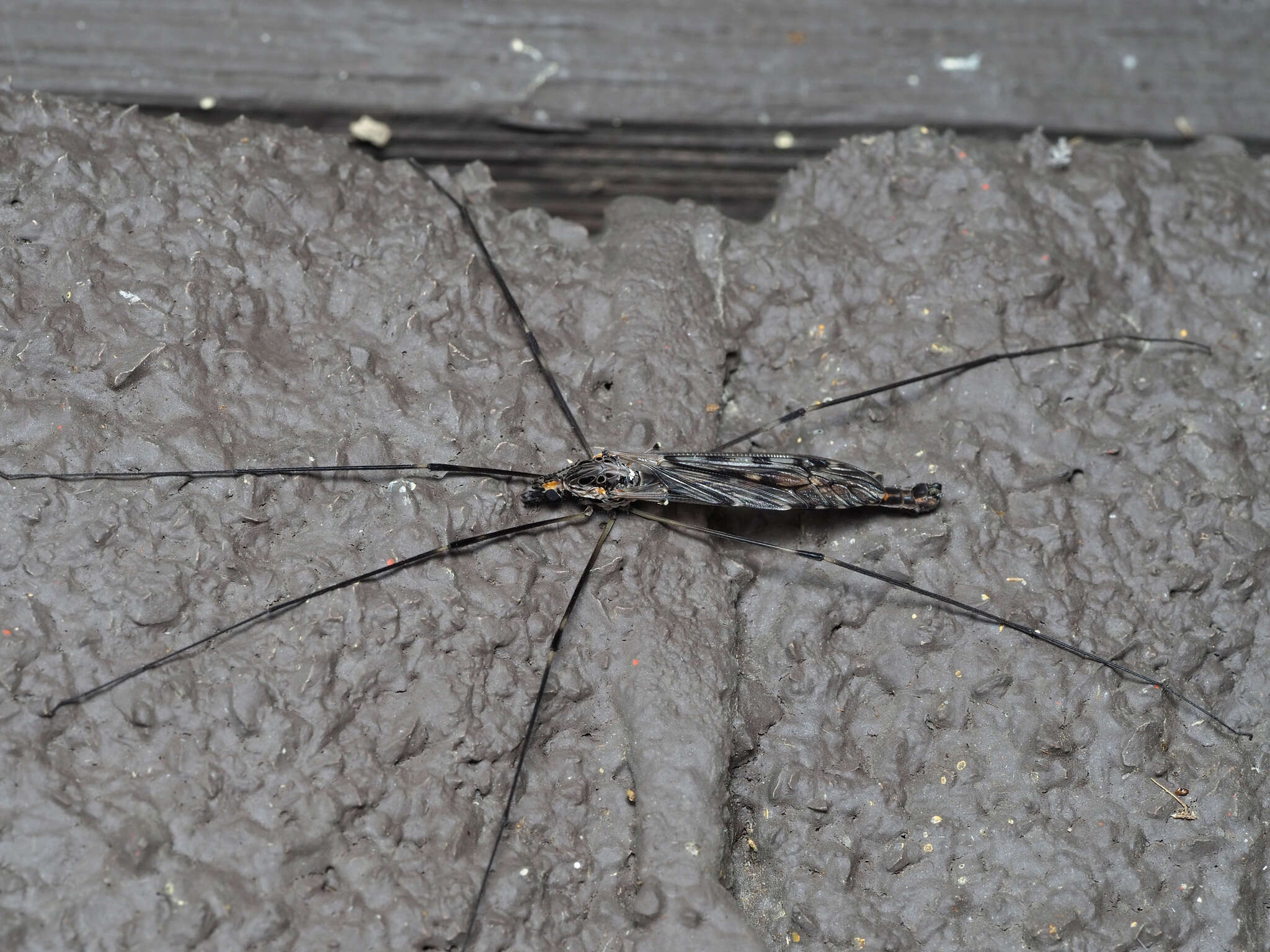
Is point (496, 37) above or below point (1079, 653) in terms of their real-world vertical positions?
above

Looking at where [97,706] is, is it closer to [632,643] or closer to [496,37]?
[632,643]

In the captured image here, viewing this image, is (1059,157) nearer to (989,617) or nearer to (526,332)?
(989,617)

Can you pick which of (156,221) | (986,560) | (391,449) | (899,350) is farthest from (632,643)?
(156,221)

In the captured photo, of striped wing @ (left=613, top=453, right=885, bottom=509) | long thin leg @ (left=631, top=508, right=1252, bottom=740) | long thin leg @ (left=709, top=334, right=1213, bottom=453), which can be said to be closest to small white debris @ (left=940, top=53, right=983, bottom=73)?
long thin leg @ (left=709, top=334, right=1213, bottom=453)

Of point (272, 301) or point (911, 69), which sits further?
point (911, 69)

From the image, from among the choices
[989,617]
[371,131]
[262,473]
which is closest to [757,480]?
[989,617]

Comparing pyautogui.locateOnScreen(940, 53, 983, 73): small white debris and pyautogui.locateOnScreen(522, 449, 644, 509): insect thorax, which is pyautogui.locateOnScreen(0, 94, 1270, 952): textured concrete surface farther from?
pyautogui.locateOnScreen(940, 53, 983, 73): small white debris
